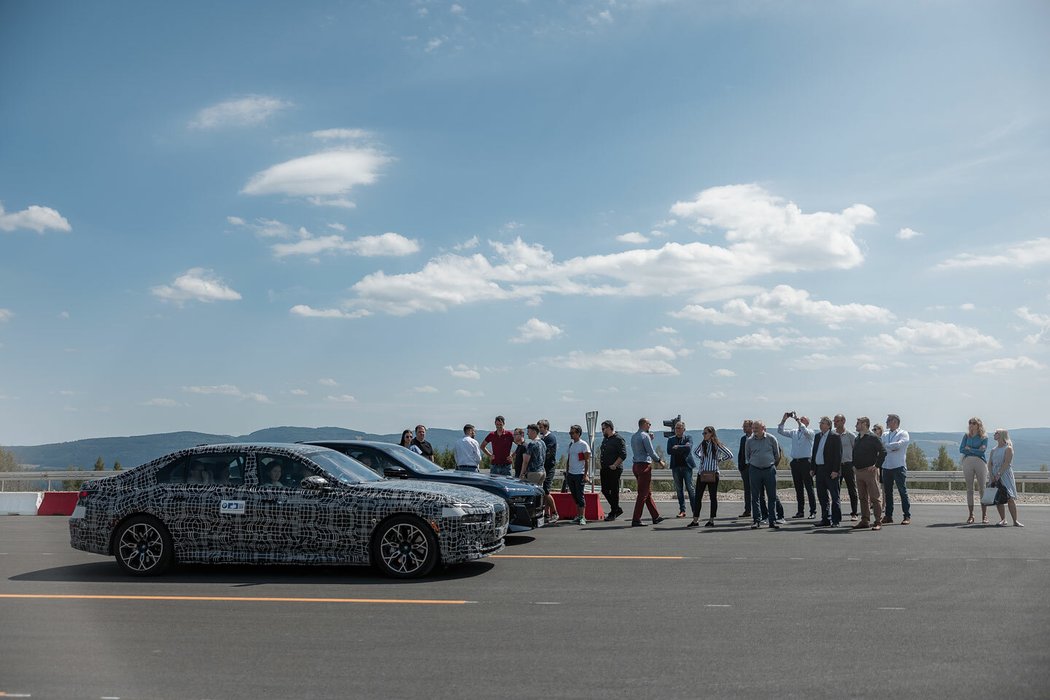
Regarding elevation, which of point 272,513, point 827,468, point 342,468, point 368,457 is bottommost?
point 272,513

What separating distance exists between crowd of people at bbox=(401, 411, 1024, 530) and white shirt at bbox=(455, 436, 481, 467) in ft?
0.06

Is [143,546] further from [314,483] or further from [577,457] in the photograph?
[577,457]

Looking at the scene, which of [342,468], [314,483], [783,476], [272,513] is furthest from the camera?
[783,476]

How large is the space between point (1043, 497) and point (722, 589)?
20.1 m

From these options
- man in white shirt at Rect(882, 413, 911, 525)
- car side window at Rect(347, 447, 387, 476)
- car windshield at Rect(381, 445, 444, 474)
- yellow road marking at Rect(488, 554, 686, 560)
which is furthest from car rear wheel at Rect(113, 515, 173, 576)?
man in white shirt at Rect(882, 413, 911, 525)

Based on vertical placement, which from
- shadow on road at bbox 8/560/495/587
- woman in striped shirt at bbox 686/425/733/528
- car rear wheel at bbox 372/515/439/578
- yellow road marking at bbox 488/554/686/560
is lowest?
yellow road marking at bbox 488/554/686/560

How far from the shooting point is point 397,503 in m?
10.7

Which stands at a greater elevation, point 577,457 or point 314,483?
point 577,457

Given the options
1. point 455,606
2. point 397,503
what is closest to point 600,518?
point 397,503

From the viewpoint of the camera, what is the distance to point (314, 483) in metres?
10.7

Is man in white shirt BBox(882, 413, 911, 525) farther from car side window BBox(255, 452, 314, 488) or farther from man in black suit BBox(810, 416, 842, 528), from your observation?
car side window BBox(255, 452, 314, 488)

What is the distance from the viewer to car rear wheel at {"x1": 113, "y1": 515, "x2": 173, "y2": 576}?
11.1 meters

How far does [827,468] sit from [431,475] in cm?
688

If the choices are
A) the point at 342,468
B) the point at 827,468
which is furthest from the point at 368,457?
the point at 827,468
